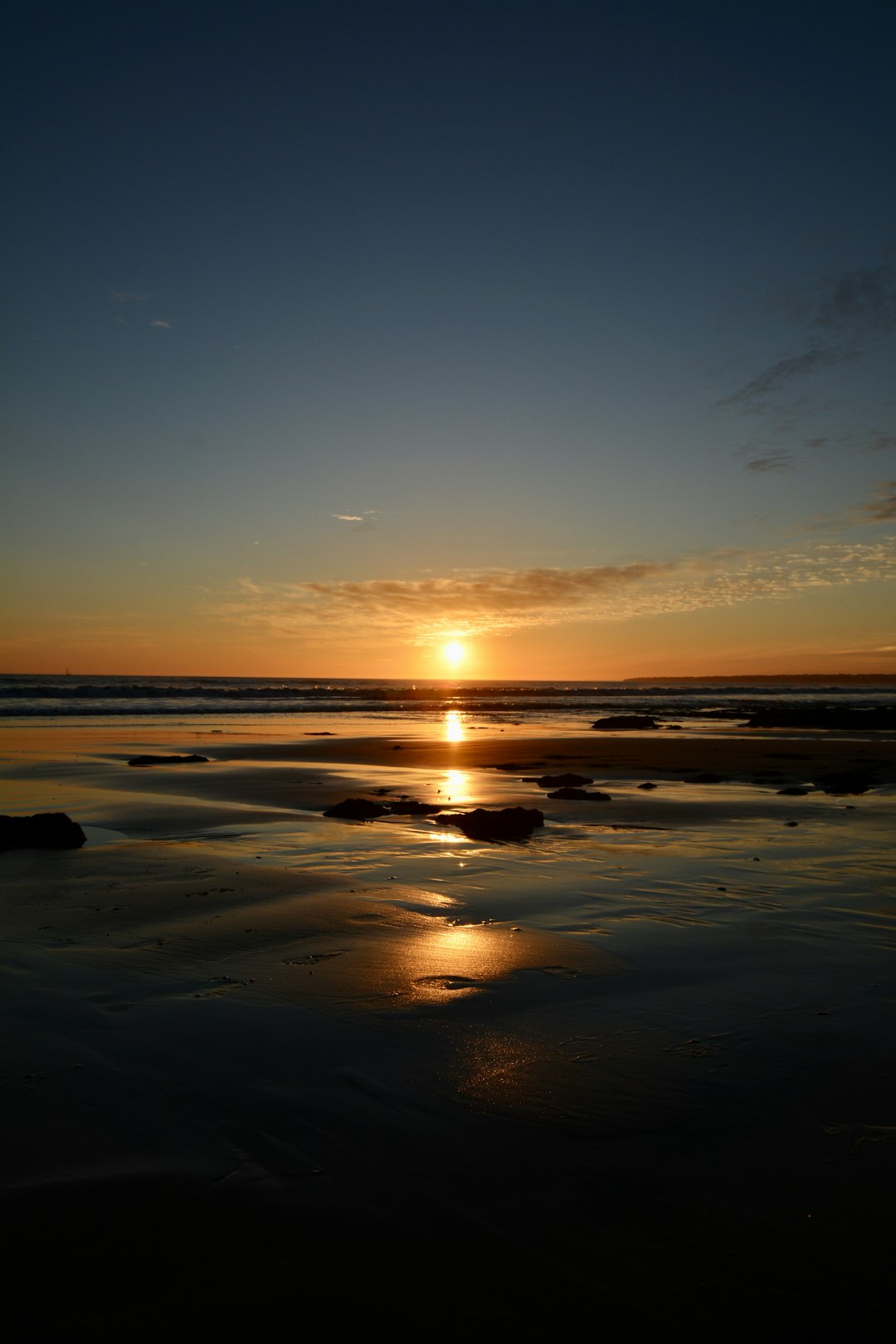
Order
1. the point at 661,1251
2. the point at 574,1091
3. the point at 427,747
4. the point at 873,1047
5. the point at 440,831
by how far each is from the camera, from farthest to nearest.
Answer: the point at 427,747 → the point at 440,831 → the point at 873,1047 → the point at 574,1091 → the point at 661,1251

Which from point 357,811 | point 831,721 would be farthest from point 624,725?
point 357,811

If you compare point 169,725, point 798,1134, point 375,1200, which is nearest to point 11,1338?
point 375,1200

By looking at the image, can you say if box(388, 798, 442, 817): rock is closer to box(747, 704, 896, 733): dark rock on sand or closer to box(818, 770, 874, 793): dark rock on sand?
box(818, 770, 874, 793): dark rock on sand

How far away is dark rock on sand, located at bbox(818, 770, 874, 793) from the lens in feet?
49.4

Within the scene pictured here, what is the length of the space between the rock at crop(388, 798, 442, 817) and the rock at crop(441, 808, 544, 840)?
1676 millimetres

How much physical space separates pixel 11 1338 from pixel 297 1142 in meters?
1.15

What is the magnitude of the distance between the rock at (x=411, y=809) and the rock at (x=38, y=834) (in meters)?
4.84

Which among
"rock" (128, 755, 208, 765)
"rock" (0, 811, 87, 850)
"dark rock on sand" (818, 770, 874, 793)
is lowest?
"dark rock on sand" (818, 770, 874, 793)

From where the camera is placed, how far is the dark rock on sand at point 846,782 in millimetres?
15070

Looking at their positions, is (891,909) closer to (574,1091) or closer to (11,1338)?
(574,1091)

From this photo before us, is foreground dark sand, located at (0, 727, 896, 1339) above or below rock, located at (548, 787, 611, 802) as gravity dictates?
above

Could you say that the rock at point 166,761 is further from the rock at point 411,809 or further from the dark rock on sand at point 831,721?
the dark rock on sand at point 831,721

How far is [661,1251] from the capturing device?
2.63m

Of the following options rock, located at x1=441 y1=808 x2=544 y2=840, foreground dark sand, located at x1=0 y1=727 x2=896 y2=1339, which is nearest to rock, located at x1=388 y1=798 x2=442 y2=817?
rock, located at x1=441 y1=808 x2=544 y2=840
